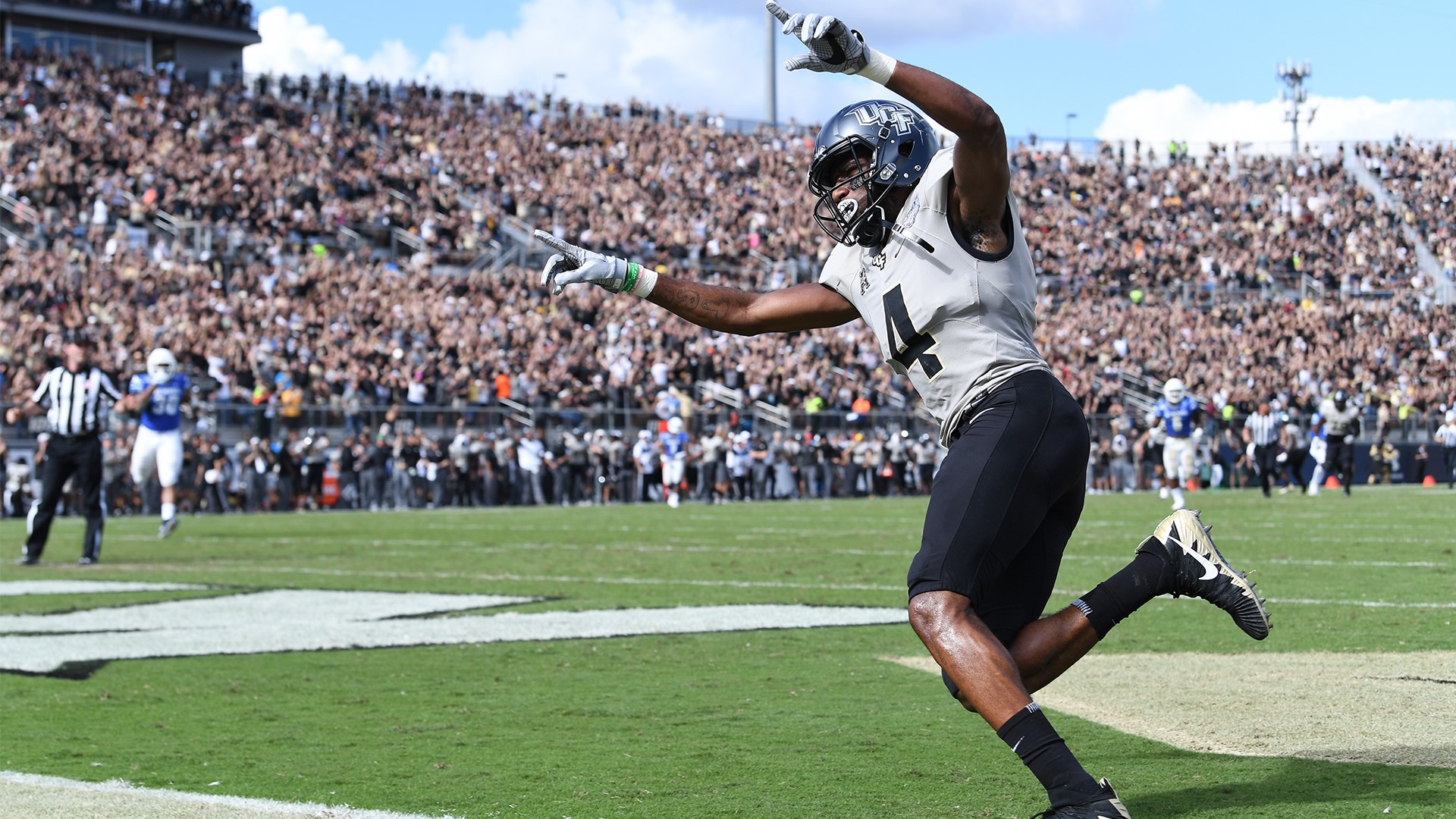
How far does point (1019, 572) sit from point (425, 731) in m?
2.43

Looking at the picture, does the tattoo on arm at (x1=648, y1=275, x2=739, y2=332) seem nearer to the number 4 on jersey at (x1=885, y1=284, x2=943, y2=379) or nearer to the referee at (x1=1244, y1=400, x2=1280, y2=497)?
the number 4 on jersey at (x1=885, y1=284, x2=943, y2=379)

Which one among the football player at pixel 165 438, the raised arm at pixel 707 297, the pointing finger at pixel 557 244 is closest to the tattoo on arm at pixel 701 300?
the raised arm at pixel 707 297

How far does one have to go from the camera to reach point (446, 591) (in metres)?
11.1

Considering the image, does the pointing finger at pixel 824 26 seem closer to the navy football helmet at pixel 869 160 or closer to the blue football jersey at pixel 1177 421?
the navy football helmet at pixel 869 160

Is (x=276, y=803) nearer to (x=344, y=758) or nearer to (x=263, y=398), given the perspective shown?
(x=344, y=758)

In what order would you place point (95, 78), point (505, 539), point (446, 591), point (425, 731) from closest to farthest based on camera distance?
point (425, 731) < point (446, 591) < point (505, 539) < point (95, 78)

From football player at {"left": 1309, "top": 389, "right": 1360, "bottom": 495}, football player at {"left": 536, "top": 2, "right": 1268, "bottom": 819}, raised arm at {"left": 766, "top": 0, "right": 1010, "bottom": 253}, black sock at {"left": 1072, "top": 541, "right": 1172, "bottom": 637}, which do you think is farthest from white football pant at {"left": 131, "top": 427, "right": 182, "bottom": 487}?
football player at {"left": 1309, "top": 389, "right": 1360, "bottom": 495}

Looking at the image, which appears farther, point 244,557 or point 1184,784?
point 244,557

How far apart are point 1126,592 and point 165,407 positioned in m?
13.2

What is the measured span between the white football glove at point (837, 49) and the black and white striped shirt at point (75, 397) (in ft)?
37.9

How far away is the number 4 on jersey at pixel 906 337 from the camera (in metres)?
4.21

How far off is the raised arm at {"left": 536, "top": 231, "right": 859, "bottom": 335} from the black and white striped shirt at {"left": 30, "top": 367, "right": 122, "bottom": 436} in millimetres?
10152

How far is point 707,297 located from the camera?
16.4 feet

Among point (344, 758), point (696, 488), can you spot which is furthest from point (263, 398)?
point (344, 758)
